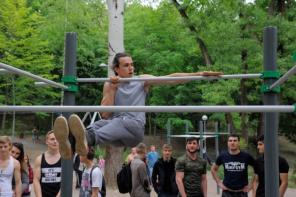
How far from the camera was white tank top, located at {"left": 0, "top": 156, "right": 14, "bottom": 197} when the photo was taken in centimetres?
589

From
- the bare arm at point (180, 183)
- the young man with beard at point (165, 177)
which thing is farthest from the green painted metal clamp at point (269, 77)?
the young man with beard at point (165, 177)

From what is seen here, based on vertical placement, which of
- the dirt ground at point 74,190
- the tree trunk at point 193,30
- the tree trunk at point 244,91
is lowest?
the dirt ground at point 74,190

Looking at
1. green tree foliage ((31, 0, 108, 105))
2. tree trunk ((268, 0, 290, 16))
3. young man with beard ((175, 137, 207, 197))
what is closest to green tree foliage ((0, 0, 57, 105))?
green tree foliage ((31, 0, 108, 105))

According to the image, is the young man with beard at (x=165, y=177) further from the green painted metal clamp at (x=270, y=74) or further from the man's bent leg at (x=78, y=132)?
the man's bent leg at (x=78, y=132)

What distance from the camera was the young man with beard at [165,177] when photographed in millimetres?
7126

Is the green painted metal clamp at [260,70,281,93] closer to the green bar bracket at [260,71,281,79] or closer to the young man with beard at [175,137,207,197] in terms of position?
the green bar bracket at [260,71,281,79]

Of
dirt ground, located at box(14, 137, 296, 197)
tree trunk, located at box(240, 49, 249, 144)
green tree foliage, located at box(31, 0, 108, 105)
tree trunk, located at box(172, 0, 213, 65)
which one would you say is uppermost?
green tree foliage, located at box(31, 0, 108, 105)

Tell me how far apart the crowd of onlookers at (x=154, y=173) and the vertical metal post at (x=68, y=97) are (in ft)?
1.78

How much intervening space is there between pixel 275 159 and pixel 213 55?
12222 mm

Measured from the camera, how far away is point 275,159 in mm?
4785

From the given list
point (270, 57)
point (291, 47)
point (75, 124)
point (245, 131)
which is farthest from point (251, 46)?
point (75, 124)

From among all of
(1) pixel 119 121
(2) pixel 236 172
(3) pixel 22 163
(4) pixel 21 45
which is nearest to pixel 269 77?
(1) pixel 119 121

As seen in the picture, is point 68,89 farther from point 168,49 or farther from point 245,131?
point 168,49

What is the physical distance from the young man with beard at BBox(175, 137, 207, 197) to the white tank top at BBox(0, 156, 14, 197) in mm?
2102
